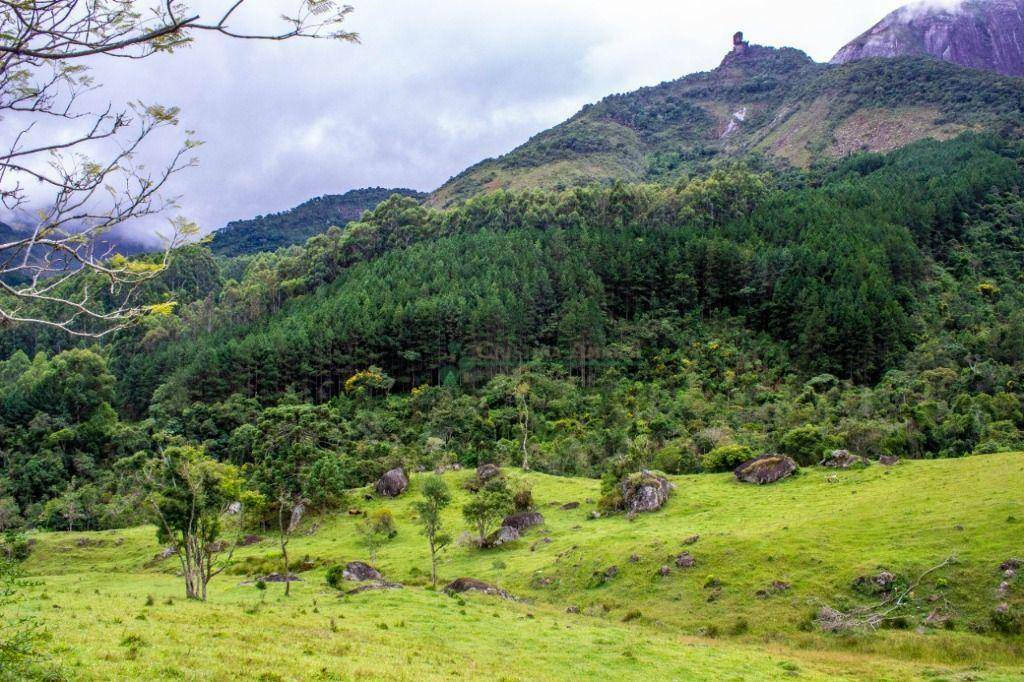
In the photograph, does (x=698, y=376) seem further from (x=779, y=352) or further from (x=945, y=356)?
(x=945, y=356)

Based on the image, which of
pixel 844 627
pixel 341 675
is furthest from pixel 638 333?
pixel 341 675

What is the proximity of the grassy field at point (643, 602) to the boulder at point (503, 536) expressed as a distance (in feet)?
3.16

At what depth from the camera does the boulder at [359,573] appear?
3428 centimetres

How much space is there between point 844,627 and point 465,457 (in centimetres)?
4514

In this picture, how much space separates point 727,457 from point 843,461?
29.0 feet

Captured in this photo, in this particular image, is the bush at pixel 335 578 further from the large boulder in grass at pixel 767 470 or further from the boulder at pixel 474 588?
the large boulder in grass at pixel 767 470

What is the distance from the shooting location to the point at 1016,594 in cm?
2289

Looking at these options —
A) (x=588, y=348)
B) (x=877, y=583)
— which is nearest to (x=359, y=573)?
(x=877, y=583)

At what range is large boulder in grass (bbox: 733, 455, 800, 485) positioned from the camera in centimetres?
4428

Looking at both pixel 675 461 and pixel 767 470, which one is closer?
pixel 767 470

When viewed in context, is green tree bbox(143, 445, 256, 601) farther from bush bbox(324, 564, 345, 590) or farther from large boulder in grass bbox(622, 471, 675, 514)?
large boulder in grass bbox(622, 471, 675, 514)

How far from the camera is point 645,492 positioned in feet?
143

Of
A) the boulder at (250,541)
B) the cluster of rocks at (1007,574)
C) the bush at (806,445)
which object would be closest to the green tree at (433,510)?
the boulder at (250,541)

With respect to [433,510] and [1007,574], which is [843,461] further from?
[433,510]
